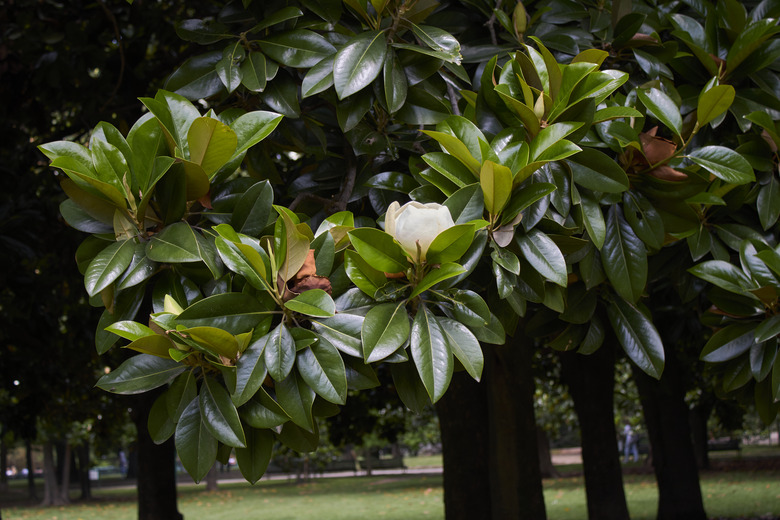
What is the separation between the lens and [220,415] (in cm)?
136

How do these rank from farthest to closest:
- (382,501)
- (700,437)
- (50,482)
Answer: (50,482), (700,437), (382,501)

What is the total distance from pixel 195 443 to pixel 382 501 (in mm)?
16830

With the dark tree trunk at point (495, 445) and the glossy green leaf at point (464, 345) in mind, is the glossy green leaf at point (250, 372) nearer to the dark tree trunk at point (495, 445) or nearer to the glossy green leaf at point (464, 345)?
the glossy green leaf at point (464, 345)

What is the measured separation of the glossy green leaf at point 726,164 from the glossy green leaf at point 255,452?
1.34 m

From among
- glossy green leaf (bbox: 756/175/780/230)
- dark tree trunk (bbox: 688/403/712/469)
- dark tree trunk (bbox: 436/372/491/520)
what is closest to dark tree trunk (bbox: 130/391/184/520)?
dark tree trunk (bbox: 436/372/491/520)

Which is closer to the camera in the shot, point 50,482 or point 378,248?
point 378,248

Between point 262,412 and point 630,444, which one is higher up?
point 262,412

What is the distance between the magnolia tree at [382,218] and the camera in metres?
1.36

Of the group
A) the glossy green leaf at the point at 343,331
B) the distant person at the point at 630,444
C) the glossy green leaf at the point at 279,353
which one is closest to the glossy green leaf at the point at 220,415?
the glossy green leaf at the point at 279,353

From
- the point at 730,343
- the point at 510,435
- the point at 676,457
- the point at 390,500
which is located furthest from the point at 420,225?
the point at 390,500

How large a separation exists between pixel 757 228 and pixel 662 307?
416 centimetres

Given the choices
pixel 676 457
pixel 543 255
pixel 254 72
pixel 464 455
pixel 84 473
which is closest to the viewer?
pixel 543 255

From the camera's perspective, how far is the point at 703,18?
272 centimetres

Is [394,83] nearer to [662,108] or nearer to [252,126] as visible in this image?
[252,126]
